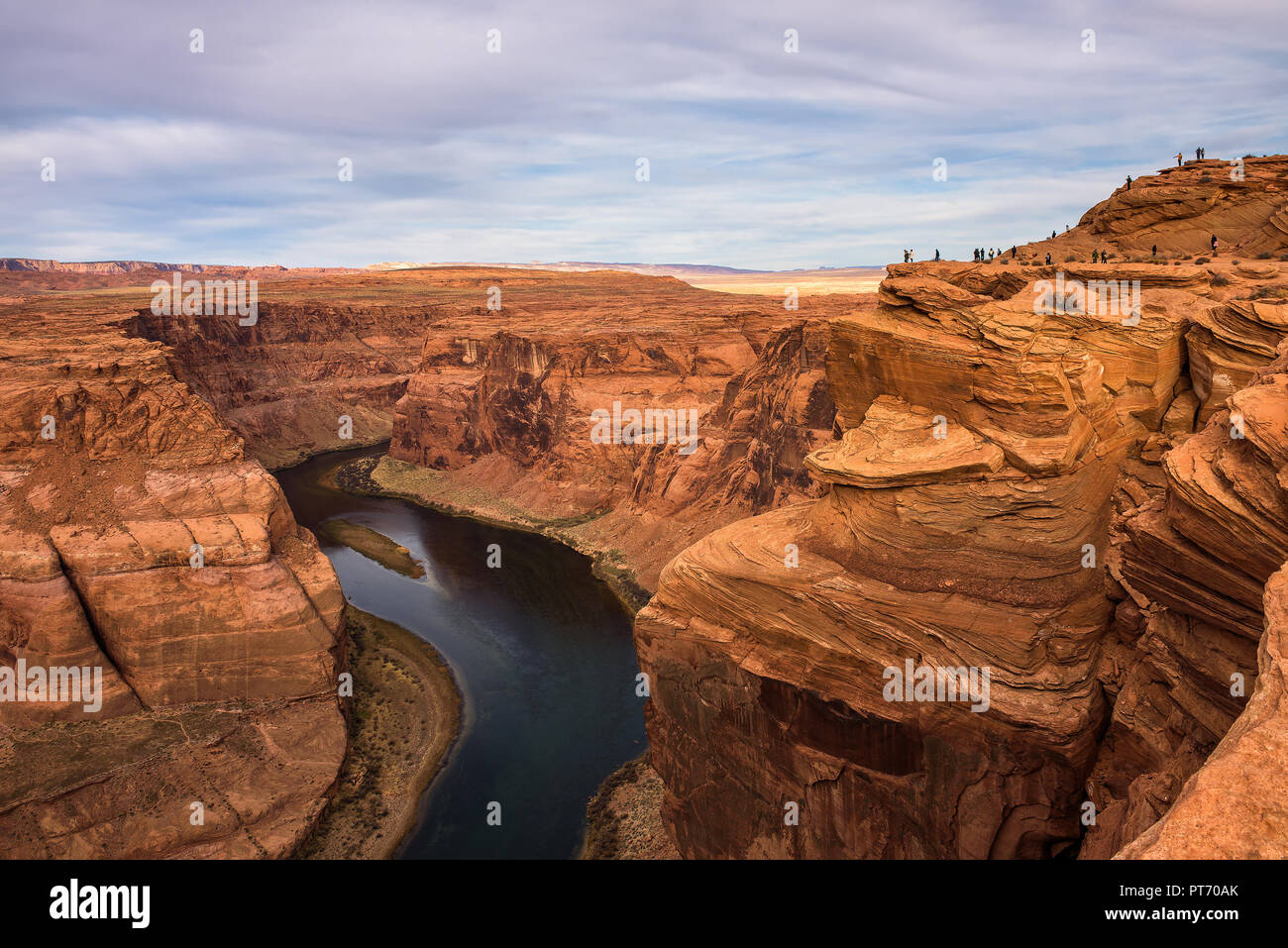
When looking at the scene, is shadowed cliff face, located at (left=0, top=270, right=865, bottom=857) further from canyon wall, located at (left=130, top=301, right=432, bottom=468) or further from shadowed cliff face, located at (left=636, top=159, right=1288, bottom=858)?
canyon wall, located at (left=130, top=301, right=432, bottom=468)

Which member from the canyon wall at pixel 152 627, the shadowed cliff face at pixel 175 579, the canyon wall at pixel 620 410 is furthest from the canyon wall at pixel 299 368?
the canyon wall at pixel 152 627

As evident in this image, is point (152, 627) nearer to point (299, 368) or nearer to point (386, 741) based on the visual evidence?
point (386, 741)

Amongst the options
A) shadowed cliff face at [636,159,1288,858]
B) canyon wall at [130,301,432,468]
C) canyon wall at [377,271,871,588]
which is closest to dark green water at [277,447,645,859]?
canyon wall at [377,271,871,588]

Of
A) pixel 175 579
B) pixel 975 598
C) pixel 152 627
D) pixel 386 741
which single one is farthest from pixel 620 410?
pixel 975 598

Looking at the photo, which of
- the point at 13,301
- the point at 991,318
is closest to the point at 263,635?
the point at 991,318

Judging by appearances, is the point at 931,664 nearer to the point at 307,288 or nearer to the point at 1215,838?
the point at 1215,838
